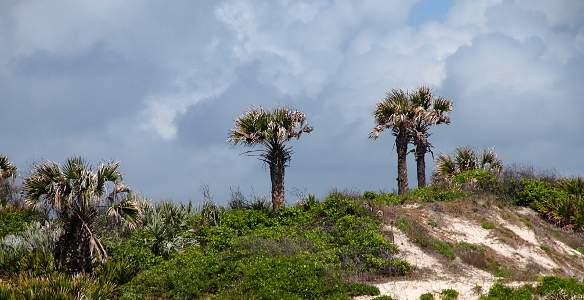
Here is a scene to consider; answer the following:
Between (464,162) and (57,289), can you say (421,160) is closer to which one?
(464,162)

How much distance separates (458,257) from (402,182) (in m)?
10.9

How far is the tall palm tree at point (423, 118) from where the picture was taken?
102ft

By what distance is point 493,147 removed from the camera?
1276 inches

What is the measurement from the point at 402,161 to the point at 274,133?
8.20 metres

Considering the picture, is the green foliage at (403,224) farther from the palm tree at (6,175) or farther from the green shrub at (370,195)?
the palm tree at (6,175)

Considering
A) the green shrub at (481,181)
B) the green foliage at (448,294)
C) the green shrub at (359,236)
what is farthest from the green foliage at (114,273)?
the green shrub at (481,181)

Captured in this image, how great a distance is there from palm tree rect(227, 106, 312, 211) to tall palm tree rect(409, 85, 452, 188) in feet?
25.1

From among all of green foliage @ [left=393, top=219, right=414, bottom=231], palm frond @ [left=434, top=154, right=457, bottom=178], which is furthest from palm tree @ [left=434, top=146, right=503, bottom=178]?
green foliage @ [left=393, top=219, right=414, bottom=231]

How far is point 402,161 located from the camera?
3003cm

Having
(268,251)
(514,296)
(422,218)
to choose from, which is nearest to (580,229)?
(422,218)

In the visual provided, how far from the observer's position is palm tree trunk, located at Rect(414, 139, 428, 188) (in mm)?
31531

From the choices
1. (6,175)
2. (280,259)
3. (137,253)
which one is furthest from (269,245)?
(6,175)

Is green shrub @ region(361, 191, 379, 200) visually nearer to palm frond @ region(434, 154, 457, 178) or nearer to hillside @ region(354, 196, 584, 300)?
hillside @ region(354, 196, 584, 300)

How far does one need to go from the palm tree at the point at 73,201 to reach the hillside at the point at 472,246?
8.95 metres
